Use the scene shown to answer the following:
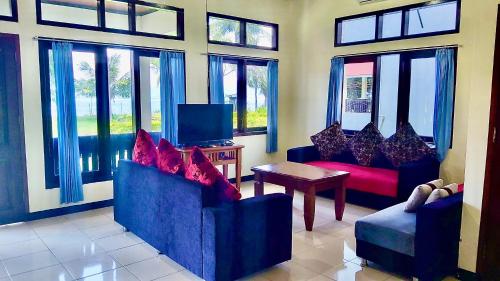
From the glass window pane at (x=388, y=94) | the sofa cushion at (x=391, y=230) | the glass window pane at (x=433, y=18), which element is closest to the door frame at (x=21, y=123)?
the sofa cushion at (x=391, y=230)

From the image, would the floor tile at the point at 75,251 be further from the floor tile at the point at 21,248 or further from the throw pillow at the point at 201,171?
the throw pillow at the point at 201,171

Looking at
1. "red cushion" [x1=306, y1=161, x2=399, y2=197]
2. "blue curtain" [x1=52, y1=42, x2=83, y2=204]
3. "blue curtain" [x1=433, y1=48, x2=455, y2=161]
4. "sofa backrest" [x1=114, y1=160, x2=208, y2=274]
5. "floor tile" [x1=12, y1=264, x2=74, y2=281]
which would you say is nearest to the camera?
"sofa backrest" [x1=114, y1=160, x2=208, y2=274]

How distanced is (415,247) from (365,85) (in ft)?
12.1

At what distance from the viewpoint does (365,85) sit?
6223 mm

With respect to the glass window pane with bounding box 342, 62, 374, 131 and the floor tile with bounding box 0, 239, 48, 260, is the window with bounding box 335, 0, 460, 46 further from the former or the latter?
the floor tile with bounding box 0, 239, 48, 260

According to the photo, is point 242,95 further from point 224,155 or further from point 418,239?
point 418,239

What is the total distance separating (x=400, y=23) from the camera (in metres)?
5.69

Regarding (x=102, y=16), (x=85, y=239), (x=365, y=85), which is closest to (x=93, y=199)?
(x=85, y=239)

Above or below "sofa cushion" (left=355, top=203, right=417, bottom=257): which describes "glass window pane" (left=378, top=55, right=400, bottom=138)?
above

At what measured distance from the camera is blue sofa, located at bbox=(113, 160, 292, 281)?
2.93 metres

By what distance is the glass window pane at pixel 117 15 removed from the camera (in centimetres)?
514

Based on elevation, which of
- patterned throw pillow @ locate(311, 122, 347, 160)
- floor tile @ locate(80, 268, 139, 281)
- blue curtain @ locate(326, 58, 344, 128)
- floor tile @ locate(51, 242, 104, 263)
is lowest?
floor tile @ locate(80, 268, 139, 281)

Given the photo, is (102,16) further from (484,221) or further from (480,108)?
(484,221)

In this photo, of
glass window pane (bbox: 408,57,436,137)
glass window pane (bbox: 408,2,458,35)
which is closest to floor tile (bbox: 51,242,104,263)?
glass window pane (bbox: 408,57,436,137)
